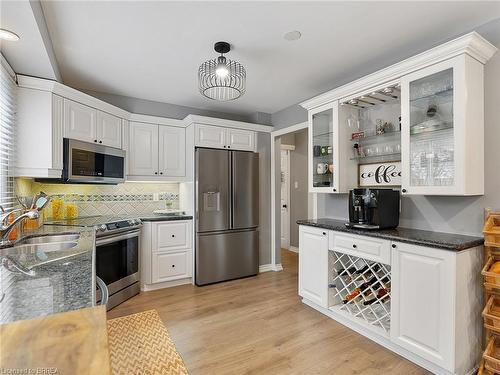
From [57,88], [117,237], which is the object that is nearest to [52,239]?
[117,237]

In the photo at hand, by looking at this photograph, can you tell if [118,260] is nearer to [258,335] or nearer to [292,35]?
[258,335]

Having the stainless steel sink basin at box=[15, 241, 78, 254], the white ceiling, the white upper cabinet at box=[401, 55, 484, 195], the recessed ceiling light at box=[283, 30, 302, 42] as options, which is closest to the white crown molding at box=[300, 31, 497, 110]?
the white upper cabinet at box=[401, 55, 484, 195]

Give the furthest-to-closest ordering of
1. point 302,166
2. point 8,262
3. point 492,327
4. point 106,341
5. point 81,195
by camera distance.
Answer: point 302,166, point 81,195, point 492,327, point 8,262, point 106,341

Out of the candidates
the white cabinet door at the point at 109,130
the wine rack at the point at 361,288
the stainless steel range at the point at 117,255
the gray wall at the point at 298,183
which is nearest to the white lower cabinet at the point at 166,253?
the stainless steel range at the point at 117,255

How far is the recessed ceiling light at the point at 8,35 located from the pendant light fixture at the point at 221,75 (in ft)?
4.26

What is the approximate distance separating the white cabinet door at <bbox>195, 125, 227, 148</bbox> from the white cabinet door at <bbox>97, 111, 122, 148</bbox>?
0.95 metres

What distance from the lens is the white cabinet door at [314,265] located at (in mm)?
2744

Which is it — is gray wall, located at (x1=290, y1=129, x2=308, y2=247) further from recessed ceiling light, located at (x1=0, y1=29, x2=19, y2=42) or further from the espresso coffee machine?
recessed ceiling light, located at (x1=0, y1=29, x2=19, y2=42)

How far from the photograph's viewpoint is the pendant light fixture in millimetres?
2297

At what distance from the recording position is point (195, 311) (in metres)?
2.90

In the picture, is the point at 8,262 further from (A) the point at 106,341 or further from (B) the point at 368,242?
(B) the point at 368,242

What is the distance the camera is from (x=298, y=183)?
557 cm

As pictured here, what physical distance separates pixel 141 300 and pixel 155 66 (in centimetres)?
255

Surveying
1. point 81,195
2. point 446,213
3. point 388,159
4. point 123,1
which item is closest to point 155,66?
point 123,1
